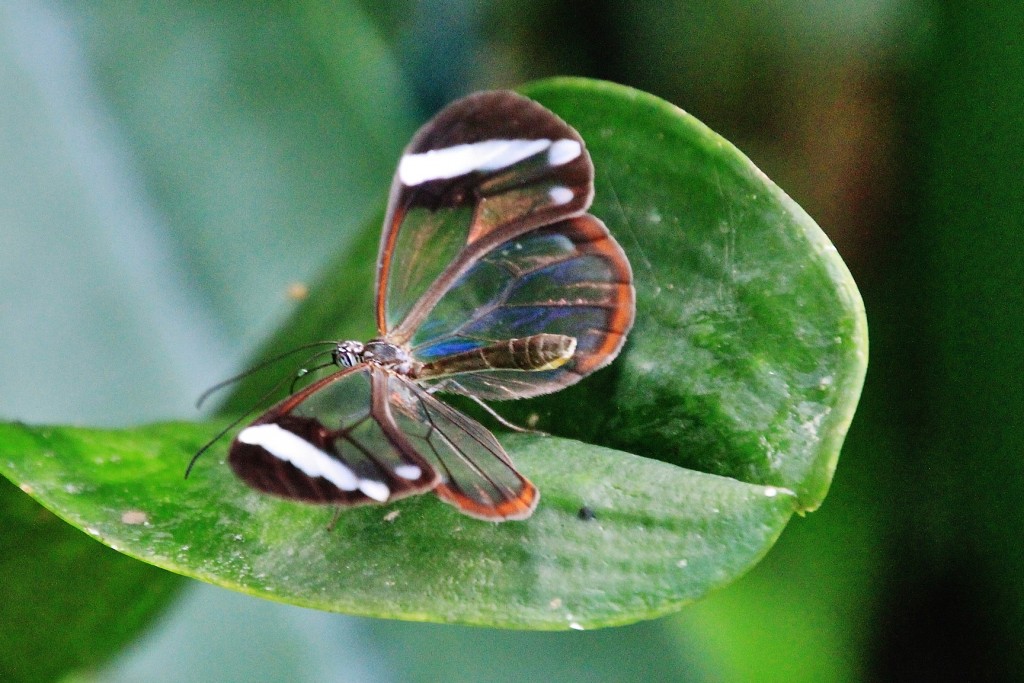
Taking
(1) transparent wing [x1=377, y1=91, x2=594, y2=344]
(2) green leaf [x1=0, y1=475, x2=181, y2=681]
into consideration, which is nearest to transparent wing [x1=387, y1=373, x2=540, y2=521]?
(1) transparent wing [x1=377, y1=91, x2=594, y2=344]

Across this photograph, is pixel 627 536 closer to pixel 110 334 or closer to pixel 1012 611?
pixel 1012 611

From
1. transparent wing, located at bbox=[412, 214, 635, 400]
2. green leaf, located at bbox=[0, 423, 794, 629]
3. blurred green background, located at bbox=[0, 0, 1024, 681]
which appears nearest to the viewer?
green leaf, located at bbox=[0, 423, 794, 629]

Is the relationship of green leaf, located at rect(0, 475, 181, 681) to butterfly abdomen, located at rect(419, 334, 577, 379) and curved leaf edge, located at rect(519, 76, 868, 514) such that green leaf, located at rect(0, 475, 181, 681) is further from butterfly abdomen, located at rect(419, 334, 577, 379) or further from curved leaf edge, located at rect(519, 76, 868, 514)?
curved leaf edge, located at rect(519, 76, 868, 514)

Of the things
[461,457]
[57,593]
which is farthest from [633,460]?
[57,593]

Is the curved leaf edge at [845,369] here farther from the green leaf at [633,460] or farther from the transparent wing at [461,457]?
the transparent wing at [461,457]

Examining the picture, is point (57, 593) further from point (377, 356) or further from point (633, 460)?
point (633, 460)

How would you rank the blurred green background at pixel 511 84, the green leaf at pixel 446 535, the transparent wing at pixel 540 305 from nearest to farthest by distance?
the green leaf at pixel 446 535, the transparent wing at pixel 540 305, the blurred green background at pixel 511 84

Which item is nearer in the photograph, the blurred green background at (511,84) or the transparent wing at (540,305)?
the transparent wing at (540,305)

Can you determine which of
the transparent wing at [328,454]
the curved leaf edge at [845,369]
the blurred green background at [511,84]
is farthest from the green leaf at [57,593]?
the curved leaf edge at [845,369]
